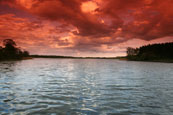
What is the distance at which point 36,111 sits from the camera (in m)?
9.70

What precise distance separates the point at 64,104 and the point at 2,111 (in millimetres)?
4432

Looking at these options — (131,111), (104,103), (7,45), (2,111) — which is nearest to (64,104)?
(104,103)

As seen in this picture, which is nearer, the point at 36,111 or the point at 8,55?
the point at 36,111

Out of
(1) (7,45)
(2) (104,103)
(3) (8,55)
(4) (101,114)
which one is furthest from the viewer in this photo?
(1) (7,45)

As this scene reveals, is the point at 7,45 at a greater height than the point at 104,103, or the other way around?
the point at 7,45

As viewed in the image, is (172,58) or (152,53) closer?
(172,58)

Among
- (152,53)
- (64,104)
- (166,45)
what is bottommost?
(64,104)

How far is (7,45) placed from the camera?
472ft

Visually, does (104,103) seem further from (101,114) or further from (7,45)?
(7,45)

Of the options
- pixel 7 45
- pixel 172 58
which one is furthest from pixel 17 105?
pixel 172 58

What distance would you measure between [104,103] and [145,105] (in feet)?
11.1

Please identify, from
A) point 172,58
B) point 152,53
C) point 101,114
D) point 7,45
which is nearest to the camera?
point 101,114

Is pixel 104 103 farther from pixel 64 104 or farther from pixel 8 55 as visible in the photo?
pixel 8 55

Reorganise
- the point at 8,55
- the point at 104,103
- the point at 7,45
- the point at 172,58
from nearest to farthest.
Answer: the point at 104,103 → the point at 8,55 → the point at 7,45 → the point at 172,58
